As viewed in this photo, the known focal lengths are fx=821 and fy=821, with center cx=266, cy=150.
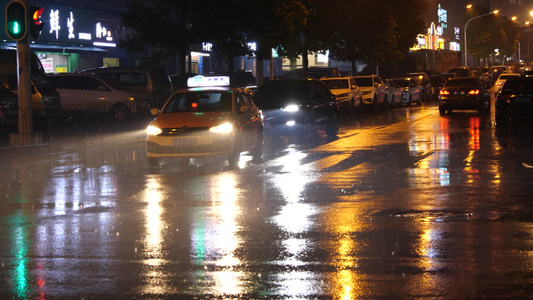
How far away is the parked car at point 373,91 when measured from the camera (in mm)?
38906

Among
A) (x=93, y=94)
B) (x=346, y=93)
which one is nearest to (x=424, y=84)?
(x=346, y=93)

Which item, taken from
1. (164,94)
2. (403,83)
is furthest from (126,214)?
(403,83)

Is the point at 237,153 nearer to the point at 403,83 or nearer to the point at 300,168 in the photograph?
the point at 300,168

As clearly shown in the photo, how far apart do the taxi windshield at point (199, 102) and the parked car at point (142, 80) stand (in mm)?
13885

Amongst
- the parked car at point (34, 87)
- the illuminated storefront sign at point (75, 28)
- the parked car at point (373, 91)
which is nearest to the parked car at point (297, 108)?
the parked car at point (34, 87)

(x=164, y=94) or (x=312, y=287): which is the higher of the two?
(x=164, y=94)

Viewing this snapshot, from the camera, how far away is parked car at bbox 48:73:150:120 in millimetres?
29516

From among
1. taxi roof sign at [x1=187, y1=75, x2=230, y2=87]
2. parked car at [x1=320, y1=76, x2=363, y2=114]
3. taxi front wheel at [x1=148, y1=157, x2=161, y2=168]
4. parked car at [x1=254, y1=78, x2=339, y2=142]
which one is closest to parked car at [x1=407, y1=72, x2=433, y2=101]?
parked car at [x1=320, y1=76, x2=363, y2=114]

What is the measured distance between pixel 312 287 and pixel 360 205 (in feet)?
14.5

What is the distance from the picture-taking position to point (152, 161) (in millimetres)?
16141

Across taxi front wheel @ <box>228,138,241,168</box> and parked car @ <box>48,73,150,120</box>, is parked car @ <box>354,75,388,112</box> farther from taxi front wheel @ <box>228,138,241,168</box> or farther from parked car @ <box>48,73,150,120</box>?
taxi front wheel @ <box>228,138,241,168</box>

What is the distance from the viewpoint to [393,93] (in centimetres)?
4262

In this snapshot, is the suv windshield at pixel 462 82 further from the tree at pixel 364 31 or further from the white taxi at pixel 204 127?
the tree at pixel 364 31

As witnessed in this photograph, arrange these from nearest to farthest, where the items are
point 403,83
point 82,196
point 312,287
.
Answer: point 312,287
point 82,196
point 403,83
